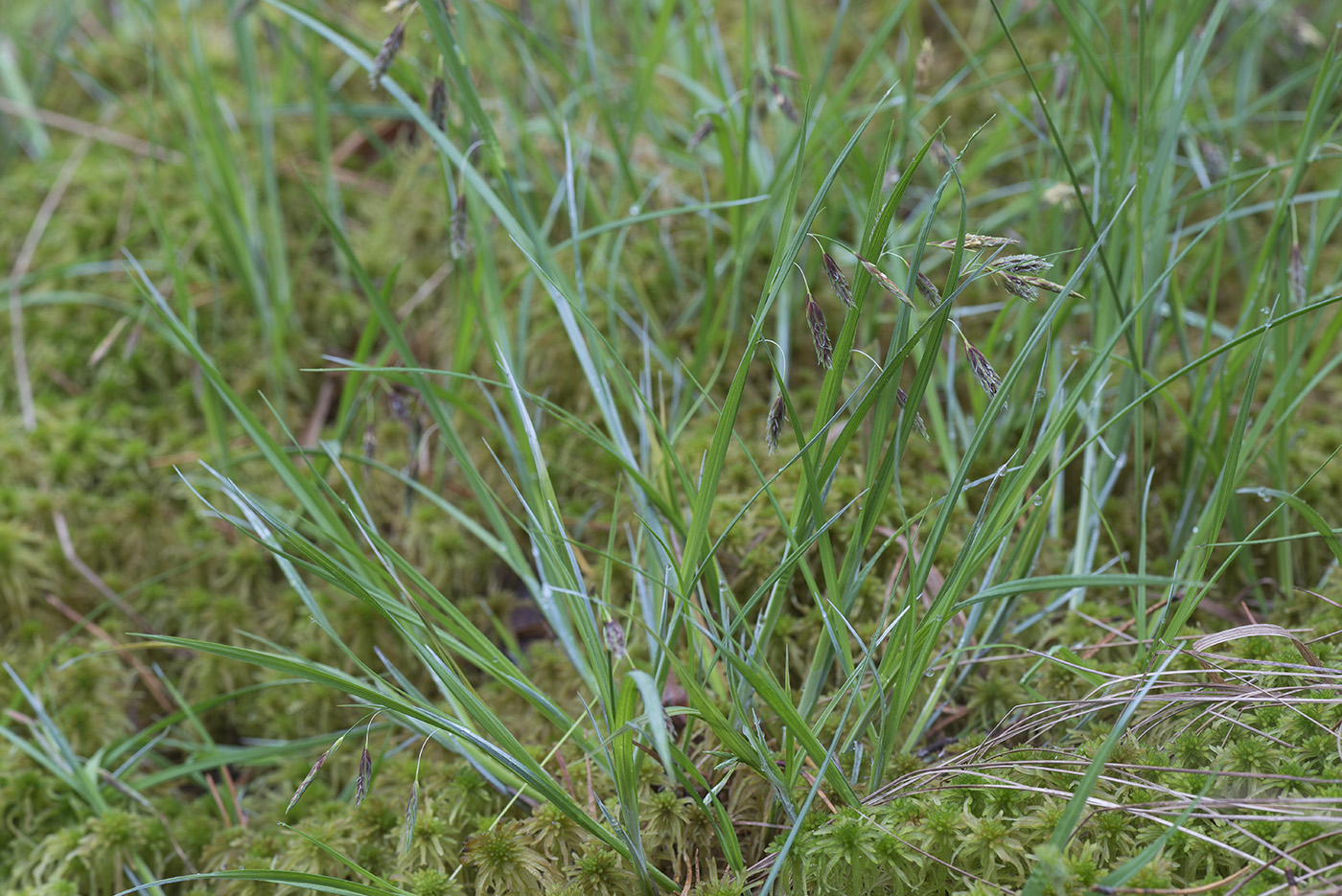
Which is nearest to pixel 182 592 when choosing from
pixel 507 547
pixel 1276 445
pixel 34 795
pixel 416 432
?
pixel 34 795

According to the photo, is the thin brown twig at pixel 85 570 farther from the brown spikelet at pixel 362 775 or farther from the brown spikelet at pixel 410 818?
the brown spikelet at pixel 362 775

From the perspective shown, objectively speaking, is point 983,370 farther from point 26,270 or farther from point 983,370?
point 26,270

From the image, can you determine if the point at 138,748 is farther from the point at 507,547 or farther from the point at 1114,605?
the point at 1114,605

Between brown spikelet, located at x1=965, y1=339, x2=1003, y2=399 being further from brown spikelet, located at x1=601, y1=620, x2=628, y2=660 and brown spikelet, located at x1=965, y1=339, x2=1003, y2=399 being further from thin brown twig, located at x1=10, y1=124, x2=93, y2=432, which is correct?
thin brown twig, located at x1=10, y1=124, x2=93, y2=432

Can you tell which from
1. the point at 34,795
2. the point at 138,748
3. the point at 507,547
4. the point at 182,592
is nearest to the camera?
the point at 507,547

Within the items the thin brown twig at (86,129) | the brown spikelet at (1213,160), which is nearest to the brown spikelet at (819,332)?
the brown spikelet at (1213,160)
